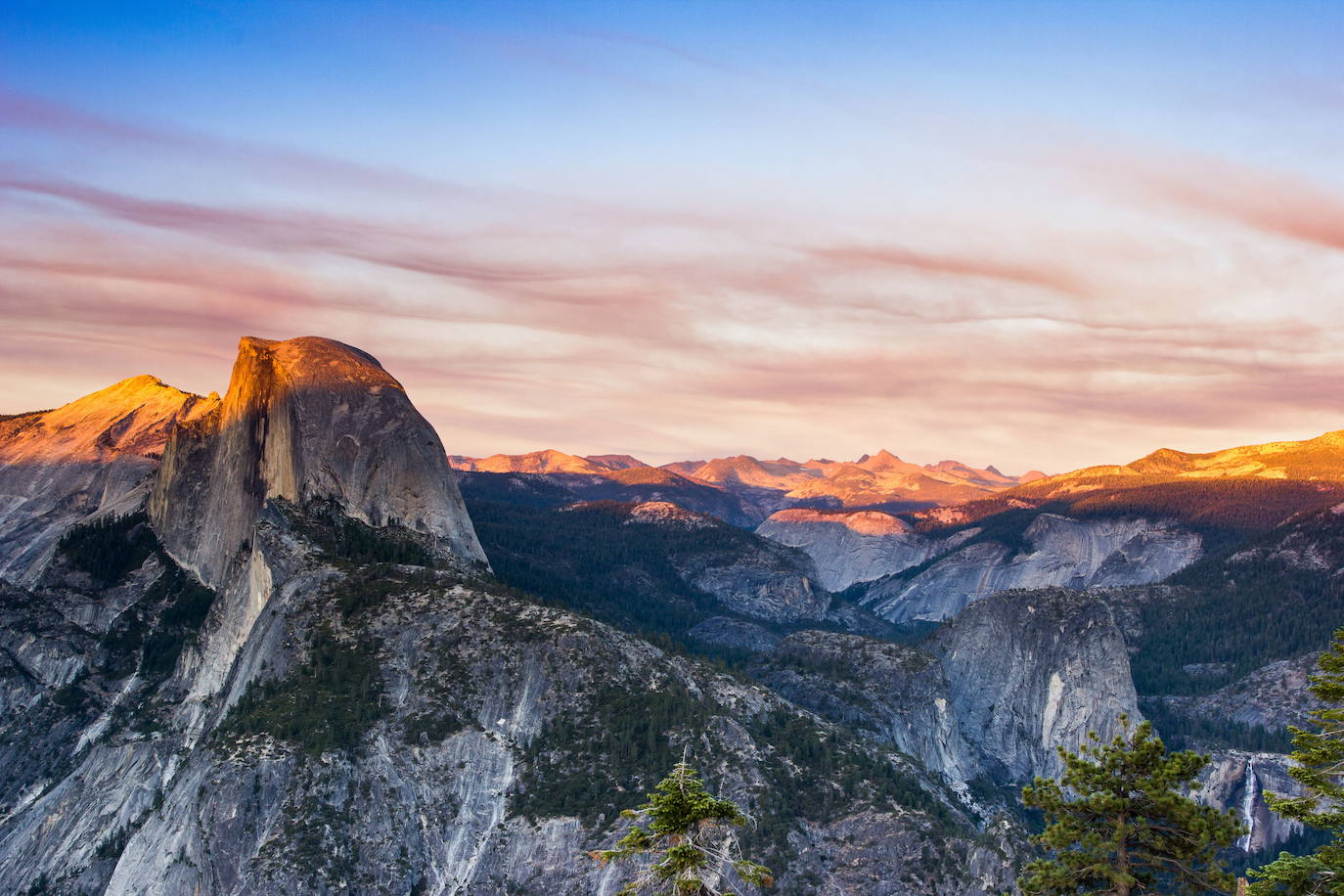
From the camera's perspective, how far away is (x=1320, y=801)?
47.6 meters

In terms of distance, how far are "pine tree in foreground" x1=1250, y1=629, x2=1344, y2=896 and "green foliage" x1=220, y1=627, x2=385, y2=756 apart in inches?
4692

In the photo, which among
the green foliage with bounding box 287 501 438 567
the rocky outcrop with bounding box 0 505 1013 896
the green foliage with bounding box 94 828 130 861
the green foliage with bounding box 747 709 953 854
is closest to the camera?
the rocky outcrop with bounding box 0 505 1013 896

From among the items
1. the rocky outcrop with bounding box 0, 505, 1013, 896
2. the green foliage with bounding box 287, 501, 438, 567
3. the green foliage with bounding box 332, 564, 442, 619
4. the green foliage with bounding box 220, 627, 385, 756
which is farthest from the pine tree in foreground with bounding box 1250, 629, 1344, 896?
the green foliage with bounding box 287, 501, 438, 567

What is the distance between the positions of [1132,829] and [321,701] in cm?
11738

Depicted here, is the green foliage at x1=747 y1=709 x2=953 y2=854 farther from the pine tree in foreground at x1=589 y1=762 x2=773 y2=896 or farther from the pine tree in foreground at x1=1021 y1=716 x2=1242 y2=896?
the pine tree in foreground at x1=589 y1=762 x2=773 y2=896

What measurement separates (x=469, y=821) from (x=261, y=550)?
64.4 metres

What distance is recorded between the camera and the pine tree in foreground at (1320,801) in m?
46.7

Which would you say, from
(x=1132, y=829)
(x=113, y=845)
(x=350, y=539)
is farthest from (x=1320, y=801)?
(x=350, y=539)

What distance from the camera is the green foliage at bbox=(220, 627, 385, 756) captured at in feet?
480

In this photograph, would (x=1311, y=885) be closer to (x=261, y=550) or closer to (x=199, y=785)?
(x=199, y=785)

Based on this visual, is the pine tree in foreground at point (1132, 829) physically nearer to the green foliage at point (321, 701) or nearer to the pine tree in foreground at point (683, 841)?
the pine tree in foreground at point (683, 841)

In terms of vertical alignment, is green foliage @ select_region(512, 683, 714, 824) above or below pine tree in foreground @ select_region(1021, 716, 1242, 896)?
below

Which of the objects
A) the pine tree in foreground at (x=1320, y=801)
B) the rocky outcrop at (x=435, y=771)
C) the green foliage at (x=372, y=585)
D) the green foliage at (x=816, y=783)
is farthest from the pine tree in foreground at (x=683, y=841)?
the green foliage at (x=372, y=585)

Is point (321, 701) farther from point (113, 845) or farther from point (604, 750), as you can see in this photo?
point (113, 845)
